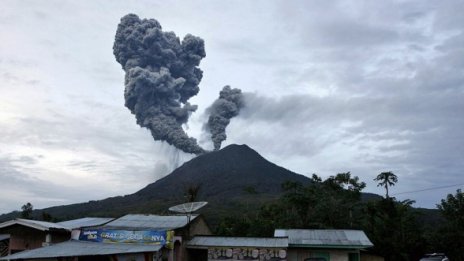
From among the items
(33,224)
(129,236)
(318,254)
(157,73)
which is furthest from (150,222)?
(157,73)

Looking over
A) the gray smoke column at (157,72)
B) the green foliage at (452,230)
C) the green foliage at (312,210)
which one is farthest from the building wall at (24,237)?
the gray smoke column at (157,72)

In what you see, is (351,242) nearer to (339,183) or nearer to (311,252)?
(311,252)

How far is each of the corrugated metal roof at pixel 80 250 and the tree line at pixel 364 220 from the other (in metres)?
23.8

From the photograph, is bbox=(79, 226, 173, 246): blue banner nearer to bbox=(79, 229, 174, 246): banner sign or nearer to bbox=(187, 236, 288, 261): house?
bbox=(79, 229, 174, 246): banner sign

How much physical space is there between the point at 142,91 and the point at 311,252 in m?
90.0

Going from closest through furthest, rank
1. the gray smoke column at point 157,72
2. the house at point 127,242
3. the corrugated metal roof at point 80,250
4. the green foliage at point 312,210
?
1. the corrugated metal roof at point 80,250
2. the house at point 127,242
3. the green foliage at point 312,210
4. the gray smoke column at point 157,72

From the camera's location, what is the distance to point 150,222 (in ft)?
93.8

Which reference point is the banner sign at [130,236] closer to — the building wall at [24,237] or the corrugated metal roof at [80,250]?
the corrugated metal roof at [80,250]

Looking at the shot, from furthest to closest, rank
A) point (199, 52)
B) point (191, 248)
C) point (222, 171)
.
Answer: point (222, 171), point (199, 52), point (191, 248)

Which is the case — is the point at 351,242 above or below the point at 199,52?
below

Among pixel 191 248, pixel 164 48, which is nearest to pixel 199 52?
pixel 164 48

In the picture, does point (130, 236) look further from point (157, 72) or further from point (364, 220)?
point (157, 72)

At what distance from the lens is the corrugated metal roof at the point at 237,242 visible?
26344 millimetres

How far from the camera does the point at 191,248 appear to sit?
1110 inches
